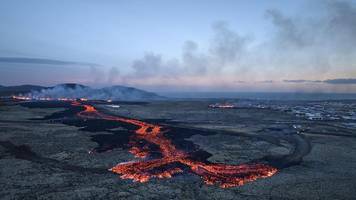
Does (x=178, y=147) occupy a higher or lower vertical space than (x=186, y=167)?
higher

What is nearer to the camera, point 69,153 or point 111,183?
point 111,183

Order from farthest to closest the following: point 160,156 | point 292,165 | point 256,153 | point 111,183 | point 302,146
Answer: point 302,146, point 256,153, point 160,156, point 292,165, point 111,183

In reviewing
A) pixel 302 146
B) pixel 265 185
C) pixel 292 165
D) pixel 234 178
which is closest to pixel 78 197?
pixel 234 178

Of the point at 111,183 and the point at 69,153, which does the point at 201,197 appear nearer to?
the point at 111,183

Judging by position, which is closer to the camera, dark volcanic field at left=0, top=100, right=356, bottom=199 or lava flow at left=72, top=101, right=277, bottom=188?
dark volcanic field at left=0, top=100, right=356, bottom=199

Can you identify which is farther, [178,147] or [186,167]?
[178,147]

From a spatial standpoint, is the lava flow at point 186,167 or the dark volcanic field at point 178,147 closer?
the dark volcanic field at point 178,147

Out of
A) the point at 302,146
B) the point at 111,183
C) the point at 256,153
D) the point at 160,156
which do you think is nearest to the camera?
the point at 111,183
